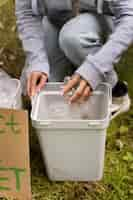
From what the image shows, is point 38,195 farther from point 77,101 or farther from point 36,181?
point 77,101

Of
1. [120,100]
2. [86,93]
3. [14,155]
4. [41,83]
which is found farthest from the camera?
[120,100]

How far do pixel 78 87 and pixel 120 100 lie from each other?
47cm

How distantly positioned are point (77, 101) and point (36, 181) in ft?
1.09

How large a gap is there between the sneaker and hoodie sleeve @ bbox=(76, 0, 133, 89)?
38 centimetres

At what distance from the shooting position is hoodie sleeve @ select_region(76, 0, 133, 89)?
5.45 feet

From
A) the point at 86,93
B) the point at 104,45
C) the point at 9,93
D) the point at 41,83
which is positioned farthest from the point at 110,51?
the point at 9,93

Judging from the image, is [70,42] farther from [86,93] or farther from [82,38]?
[86,93]

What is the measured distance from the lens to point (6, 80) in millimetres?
1857

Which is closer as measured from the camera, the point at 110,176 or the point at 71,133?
the point at 71,133

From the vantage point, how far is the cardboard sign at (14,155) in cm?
148

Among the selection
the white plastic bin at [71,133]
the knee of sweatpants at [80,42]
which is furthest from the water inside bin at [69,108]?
the knee of sweatpants at [80,42]

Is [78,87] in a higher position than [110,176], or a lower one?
higher

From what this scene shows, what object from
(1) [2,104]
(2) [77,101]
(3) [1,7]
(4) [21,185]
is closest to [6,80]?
(1) [2,104]

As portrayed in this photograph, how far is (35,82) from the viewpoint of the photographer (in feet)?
5.75
